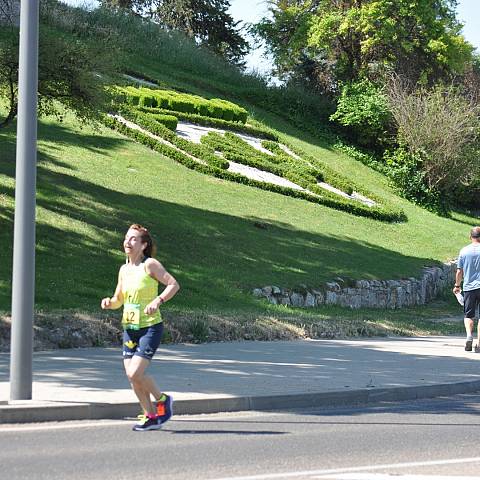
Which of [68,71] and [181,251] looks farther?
[181,251]

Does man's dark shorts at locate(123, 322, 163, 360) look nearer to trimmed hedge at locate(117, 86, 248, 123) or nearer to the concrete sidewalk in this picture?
the concrete sidewalk

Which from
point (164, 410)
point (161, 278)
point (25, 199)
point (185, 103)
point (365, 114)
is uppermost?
point (365, 114)

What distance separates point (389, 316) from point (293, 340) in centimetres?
706

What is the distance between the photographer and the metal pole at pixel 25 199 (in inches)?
420

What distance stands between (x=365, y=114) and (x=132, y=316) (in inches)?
1843

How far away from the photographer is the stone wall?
24766 mm

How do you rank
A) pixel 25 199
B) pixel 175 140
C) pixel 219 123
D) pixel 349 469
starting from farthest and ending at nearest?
pixel 219 123, pixel 175 140, pixel 25 199, pixel 349 469

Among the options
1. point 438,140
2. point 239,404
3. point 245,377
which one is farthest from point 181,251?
point 438,140

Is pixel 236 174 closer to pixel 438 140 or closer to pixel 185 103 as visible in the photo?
pixel 185 103

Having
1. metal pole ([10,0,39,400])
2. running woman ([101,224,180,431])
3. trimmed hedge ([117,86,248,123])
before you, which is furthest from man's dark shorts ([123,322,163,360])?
trimmed hedge ([117,86,248,123])

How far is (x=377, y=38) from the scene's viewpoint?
5688 cm

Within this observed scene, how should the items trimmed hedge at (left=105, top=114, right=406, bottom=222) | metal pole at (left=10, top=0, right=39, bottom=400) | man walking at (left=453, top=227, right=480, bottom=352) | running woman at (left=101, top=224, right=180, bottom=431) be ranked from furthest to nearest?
1. trimmed hedge at (left=105, top=114, right=406, bottom=222)
2. man walking at (left=453, top=227, right=480, bottom=352)
3. metal pole at (left=10, top=0, right=39, bottom=400)
4. running woman at (left=101, top=224, right=180, bottom=431)

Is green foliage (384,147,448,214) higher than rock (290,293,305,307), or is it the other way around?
green foliage (384,147,448,214)

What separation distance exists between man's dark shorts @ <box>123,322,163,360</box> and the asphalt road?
2.34 feet
